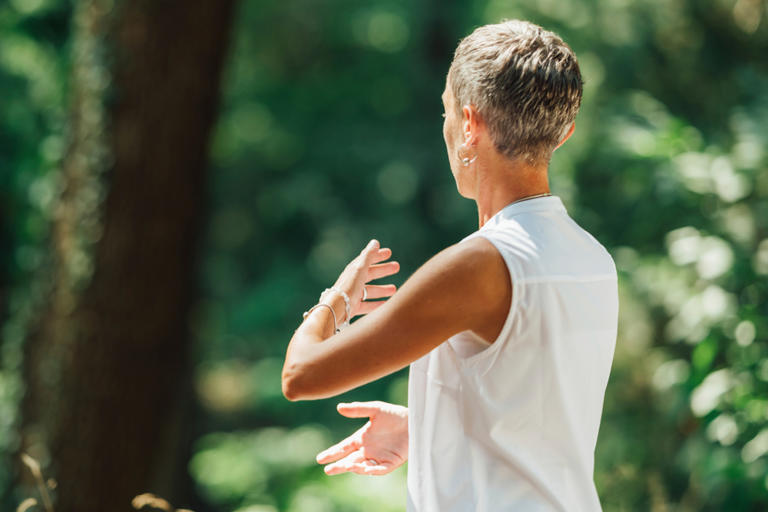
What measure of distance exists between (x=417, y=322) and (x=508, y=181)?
0.36 m

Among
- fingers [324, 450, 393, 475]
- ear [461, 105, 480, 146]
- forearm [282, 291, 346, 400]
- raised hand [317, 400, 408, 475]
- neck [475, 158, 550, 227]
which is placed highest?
ear [461, 105, 480, 146]

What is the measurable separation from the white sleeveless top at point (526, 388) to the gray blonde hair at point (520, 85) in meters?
0.12

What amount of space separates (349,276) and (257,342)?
Answer: 9.28m

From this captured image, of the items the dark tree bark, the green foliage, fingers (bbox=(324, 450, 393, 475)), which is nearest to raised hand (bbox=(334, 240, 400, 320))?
fingers (bbox=(324, 450, 393, 475))

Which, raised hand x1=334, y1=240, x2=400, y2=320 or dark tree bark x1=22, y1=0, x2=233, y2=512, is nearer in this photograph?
raised hand x1=334, y1=240, x2=400, y2=320

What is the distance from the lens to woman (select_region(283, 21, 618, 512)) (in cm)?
130

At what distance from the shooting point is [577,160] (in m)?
4.84

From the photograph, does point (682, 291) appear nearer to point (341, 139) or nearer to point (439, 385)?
point (439, 385)

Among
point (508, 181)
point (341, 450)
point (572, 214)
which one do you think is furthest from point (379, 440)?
point (572, 214)

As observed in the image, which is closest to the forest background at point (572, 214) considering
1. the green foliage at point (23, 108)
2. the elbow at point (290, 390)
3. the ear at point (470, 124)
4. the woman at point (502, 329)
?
the green foliage at point (23, 108)

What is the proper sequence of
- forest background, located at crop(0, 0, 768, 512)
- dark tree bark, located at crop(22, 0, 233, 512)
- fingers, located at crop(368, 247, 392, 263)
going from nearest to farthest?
fingers, located at crop(368, 247, 392, 263) < forest background, located at crop(0, 0, 768, 512) < dark tree bark, located at crop(22, 0, 233, 512)

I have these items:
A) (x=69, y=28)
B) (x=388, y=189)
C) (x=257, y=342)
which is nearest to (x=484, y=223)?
(x=69, y=28)

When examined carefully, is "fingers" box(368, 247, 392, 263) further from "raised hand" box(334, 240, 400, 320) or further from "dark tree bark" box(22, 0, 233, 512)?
"dark tree bark" box(22, 0, 233, 512)

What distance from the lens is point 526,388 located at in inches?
53.5
